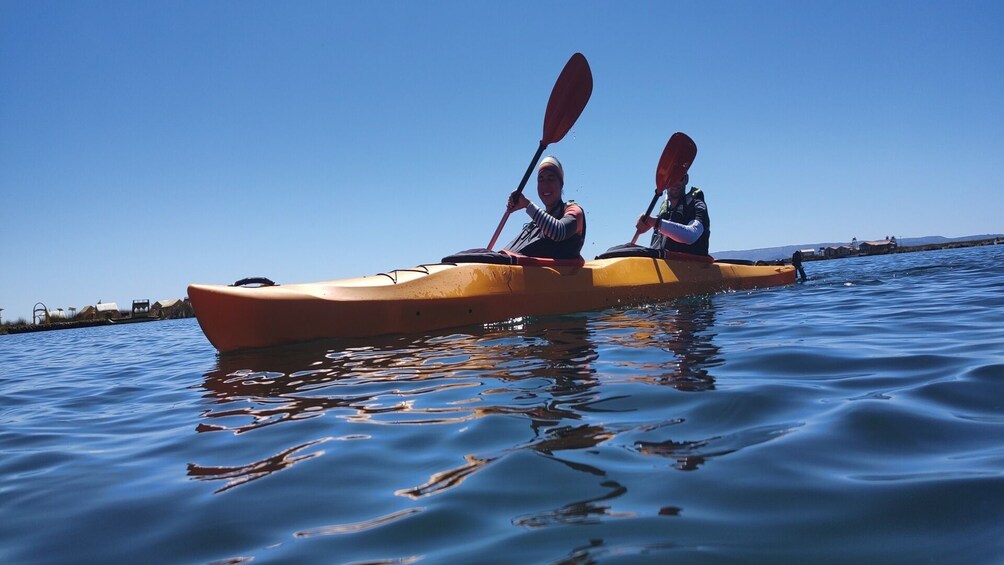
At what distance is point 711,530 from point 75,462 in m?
2.41

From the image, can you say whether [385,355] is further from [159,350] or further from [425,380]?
[159,350]

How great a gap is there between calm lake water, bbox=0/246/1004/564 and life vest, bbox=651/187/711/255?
4.47m

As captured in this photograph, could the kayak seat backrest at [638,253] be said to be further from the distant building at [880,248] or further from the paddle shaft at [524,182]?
the distant building at [880,248]

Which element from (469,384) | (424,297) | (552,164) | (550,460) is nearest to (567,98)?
(552,164)

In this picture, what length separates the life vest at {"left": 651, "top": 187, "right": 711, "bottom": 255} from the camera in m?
8.48

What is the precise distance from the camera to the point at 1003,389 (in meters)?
2.37

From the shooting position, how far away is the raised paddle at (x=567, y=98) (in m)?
7.96

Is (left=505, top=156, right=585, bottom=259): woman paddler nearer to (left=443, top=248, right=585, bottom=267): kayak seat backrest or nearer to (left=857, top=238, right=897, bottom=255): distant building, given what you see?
(left=443, top=248, right=585, bottom=267): kayak seat backrest

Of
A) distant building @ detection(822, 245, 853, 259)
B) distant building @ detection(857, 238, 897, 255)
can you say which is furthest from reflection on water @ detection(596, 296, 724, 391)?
distant building @ detection(857, 238, 897, 255)

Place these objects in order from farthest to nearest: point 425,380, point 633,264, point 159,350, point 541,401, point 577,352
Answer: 1. point 159,350
2. point 633,264
3. point 577,352
4. point 425,380
5. point 541,401

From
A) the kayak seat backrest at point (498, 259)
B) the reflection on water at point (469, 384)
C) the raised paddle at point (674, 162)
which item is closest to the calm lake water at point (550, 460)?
the reflection on water at point (469, 384)

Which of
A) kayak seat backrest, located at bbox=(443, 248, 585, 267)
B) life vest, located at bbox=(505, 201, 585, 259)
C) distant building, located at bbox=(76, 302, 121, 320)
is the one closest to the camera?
kayak seat backrest, located at bbox=(443, 248, 585, 267)

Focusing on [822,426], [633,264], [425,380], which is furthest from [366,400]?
[633,264]

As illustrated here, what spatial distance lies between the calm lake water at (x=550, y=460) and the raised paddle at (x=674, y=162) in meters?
5.12
